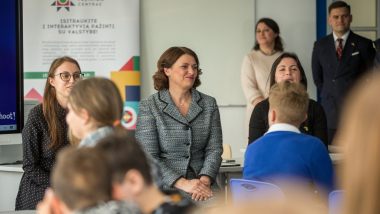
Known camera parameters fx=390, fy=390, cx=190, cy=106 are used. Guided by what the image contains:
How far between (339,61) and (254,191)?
3408 millimetres

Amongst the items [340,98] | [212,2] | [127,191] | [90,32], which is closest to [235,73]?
[212,2]

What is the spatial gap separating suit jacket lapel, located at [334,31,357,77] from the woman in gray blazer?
2.52m

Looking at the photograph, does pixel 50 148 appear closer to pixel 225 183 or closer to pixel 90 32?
pixel 225 183

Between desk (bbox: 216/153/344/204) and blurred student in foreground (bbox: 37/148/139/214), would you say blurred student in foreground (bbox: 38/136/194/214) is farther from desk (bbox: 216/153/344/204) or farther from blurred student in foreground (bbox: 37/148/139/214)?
desk (bbox: 216/153/344/204)

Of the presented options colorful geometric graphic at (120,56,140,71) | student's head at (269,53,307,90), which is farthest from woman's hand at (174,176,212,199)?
colorful geometric graphic at (120,56,140,71)

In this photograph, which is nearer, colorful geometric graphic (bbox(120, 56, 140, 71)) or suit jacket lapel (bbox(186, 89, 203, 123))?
suit jacket lapel (bbox(186, 89, 203, 123))

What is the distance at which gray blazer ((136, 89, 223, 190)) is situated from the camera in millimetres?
2582

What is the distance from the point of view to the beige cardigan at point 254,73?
4.80 meters

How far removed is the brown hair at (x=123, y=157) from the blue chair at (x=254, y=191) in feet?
2.55

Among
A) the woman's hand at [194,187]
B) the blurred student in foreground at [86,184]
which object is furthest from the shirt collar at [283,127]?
the blurred student in foreground at [86,184]

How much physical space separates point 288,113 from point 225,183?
1224 millimetres

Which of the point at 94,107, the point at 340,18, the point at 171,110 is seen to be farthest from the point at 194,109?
the point at 340,18

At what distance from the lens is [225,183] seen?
3.00m

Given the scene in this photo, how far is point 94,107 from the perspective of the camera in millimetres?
1375
